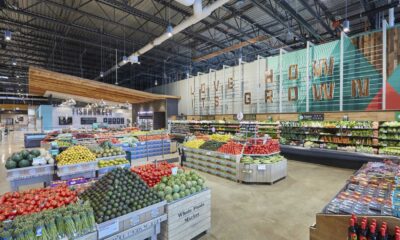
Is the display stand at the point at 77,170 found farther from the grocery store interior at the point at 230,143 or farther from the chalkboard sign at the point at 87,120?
the chalkboard sign at the point at 87,120

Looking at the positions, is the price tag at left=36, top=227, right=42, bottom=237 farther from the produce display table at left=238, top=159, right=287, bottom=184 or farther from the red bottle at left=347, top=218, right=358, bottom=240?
the produce display table at left=238, top=159, right=287, bottom=184

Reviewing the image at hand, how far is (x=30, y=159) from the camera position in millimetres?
4312

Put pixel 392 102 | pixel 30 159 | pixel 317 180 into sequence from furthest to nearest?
pixel 392 102
pixel 317 180
pixel 30 159

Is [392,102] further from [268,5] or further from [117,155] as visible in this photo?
[117,155]

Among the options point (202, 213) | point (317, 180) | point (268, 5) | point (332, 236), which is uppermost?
point (268, 5)

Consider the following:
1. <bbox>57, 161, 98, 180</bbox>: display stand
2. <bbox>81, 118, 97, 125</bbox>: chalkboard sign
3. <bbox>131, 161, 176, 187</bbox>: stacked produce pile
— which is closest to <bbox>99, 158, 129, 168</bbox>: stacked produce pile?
<bbox>57, 161, 98, 180</bbox>: display stand

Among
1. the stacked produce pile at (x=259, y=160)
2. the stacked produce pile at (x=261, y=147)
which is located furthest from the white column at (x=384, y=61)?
the stacked produce pile at (x=259, y=160)

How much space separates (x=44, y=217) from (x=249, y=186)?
460 centimetres

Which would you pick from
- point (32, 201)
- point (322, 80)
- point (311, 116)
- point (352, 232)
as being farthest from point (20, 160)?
point (322, 80)

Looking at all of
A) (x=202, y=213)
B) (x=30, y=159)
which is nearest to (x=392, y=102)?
(x=202, y=213)

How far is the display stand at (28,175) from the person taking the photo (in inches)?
159

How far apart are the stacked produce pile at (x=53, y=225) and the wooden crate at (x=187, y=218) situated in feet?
3.25

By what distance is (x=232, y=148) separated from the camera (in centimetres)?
626

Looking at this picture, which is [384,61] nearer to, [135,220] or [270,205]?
[270,205]
